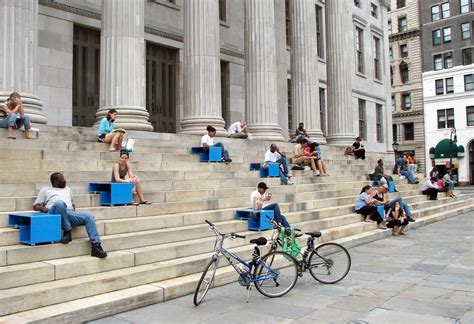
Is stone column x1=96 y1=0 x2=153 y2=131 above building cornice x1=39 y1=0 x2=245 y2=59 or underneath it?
underneath

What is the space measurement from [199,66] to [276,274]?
10.6 metres

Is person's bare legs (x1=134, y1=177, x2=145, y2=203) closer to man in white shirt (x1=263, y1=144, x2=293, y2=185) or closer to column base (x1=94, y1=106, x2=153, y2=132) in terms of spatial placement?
column base (x1=94, y1=106, x2=153, y2=132)

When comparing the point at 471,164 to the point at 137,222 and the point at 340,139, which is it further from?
the point at 137,222

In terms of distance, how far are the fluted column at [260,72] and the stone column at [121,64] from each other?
Result: 624 cm

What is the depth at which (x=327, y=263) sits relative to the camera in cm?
871

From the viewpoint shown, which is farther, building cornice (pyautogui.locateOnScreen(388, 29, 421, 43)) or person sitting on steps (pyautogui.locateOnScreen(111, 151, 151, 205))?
building cornice (pyautogui.locateOnScreen(388, 29, 421, 43))

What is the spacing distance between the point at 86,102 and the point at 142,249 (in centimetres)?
1139

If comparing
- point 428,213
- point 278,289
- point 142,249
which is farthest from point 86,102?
point 428,213

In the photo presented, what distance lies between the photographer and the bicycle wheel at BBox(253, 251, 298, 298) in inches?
304

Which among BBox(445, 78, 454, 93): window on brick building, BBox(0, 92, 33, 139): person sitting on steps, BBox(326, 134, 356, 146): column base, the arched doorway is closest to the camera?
BBox(0, 92, 33, 139): person sitting on steps

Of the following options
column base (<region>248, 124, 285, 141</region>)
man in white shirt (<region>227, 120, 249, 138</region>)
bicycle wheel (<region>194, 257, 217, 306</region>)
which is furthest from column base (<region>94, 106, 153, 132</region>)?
bicycle wheel (<region>194, 257, 217, 306</region>)

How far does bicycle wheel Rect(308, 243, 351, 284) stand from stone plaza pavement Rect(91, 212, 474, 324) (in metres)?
0.17

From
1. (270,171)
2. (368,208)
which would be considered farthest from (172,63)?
(368,208)

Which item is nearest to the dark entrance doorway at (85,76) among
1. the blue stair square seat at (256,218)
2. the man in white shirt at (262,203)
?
the blue stair square seat at (256,218)
